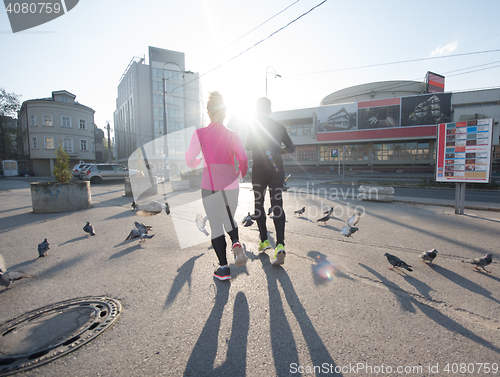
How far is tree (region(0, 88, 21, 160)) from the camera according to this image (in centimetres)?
4334

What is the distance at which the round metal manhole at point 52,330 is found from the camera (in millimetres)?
1679

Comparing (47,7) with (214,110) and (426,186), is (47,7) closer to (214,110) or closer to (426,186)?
(214,110)

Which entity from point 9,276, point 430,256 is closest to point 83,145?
point 9,276

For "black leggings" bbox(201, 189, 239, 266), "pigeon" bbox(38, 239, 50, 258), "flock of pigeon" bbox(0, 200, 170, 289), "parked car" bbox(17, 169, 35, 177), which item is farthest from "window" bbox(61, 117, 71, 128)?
"black leggings" bbox(201, 189, 239, 266)

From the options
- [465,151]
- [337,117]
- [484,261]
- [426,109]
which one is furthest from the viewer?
[337,117]

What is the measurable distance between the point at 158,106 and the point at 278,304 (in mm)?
56800

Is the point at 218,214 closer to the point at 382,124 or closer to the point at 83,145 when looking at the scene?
the point at 382,124

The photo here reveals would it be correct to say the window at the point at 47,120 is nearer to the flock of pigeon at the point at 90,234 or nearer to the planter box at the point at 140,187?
the planter box at the point at 140,187

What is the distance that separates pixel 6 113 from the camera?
46.2m

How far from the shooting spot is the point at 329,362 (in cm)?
159

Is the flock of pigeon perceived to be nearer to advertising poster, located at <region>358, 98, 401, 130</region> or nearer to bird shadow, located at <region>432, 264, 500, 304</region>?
bird shadow, located at <region>432, 264, 500, 304</region>

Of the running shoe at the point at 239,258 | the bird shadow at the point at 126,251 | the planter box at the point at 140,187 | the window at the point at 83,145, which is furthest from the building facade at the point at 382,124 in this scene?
the window at the point at 83,145

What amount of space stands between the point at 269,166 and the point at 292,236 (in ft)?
6.32

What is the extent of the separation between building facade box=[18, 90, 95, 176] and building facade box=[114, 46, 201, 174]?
9.34 meters
